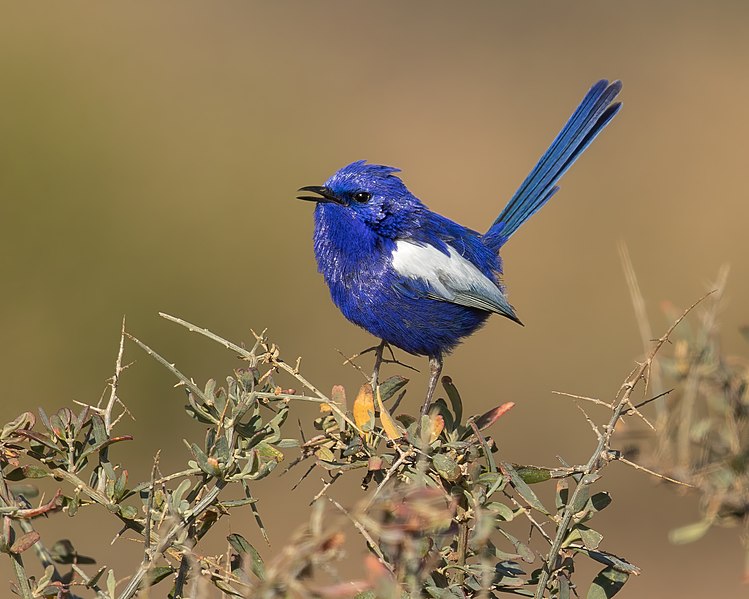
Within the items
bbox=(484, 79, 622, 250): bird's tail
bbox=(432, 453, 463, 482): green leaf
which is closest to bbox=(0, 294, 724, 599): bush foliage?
bbox=(432, 453, 463, 482): green leaf

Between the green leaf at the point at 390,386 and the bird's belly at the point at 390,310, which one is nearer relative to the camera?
the green leaf at the point at 390,386

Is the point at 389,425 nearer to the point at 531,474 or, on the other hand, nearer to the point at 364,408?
the point at 364,408

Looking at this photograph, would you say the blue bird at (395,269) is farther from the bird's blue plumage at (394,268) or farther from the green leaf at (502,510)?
the green leaf at (502,510)

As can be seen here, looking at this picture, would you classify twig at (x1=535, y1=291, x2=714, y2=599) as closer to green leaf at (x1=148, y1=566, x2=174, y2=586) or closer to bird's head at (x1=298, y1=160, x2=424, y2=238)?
Result: green leaf at (x1=148, y1=566, x2=174, y2=586)

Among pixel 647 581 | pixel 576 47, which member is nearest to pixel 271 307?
pixel 647 581

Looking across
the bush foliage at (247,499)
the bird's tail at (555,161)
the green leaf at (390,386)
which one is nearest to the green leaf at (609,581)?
the bush foliage at (247,499)

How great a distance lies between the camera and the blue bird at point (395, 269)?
4.35 metres

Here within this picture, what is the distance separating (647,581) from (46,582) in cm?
549

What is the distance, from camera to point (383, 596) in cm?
144

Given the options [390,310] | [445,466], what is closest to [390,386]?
[445,466]

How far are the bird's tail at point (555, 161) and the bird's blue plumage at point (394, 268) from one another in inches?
25.1

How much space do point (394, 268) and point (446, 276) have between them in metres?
0.25

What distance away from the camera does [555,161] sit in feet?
17.5

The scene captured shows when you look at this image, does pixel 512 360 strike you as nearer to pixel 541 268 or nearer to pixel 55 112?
pixel 541 268
